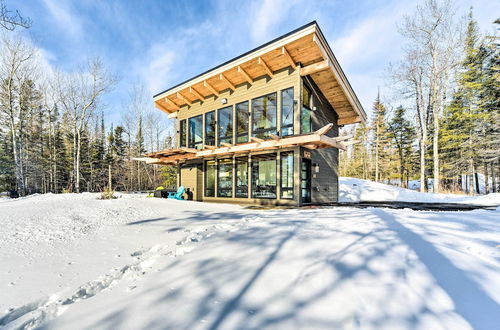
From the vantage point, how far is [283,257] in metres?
2.27

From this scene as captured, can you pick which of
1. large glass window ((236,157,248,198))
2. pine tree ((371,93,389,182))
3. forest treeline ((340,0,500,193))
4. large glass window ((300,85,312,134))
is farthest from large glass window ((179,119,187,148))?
pine tree ((371,93,389,182))

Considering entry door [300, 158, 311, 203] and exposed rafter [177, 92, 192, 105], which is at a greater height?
exposed rafter [177, 92, 192, 105]

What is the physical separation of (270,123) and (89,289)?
7.24m

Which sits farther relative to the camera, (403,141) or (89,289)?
(403,141)

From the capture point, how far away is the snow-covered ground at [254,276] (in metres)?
1.40

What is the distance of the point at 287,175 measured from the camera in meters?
7.66

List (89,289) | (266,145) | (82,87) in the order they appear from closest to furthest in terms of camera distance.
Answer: (89,289) → (266,145) → (82,87)

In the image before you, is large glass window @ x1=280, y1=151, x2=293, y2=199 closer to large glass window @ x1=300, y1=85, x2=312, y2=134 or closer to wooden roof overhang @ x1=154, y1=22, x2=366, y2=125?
large glass window @ x1=300, y1=85, x2=312, y2=134

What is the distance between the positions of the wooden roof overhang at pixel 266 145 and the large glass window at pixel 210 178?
451 millimetres

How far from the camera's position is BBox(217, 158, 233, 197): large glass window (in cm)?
914

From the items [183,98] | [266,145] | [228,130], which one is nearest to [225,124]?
[228,130]

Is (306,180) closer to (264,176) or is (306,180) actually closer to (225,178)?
(264,176)

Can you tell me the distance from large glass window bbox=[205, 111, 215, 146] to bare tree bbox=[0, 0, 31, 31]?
6437mm

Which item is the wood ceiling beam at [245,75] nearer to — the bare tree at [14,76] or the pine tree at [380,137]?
the bare tree at [14,76]
